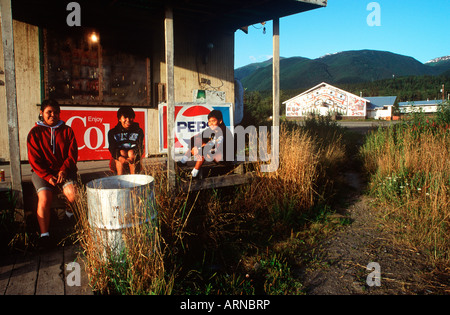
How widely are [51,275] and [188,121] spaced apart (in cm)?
394

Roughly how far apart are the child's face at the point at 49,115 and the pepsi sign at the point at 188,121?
2.62 m

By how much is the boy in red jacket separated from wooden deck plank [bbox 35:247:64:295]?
238 mm

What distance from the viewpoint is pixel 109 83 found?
6.89 m

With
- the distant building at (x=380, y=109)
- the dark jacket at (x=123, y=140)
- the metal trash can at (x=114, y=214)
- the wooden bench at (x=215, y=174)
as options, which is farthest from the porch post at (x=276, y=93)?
the distant building at (x=380, y=109)

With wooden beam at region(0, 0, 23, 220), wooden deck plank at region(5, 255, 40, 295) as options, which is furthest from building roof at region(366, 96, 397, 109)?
wooden deck plank at region(5, 255, 40, 295)

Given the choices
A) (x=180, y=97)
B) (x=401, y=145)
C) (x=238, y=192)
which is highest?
(x=180, y=97)

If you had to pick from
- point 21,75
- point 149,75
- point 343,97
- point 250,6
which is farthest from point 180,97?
point 343,97

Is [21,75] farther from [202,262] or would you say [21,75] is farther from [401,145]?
[401,145]

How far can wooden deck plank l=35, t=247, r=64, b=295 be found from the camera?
10.6ft

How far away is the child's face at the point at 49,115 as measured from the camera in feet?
13.9

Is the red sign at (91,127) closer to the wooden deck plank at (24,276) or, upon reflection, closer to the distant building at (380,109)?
the wooden deck plank at (24,276)

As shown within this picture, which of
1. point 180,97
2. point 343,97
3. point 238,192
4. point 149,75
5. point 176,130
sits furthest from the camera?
point 343,97
